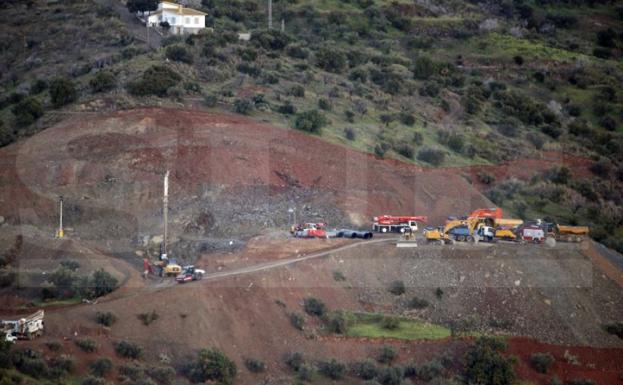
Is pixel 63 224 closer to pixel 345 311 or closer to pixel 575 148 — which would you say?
pixel 345 311

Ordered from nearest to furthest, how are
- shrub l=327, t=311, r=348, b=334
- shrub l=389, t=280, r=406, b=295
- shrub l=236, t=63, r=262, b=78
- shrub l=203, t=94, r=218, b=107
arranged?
shrub l=327, t=311, r=348, b=334
shrub l=389, t=280, r=406, b=295
shrub l=203, t=94, r=218, b=107
shrub l=236, t=63, r=262, b=78

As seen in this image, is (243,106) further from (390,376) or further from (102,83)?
(390,376)

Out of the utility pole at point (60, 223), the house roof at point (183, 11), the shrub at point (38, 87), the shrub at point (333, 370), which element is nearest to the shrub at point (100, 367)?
the shrub at point (333, 370)

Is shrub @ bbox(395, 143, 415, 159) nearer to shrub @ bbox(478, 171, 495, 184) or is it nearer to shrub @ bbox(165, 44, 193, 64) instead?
shrub @ bbox(478, 171, 495, 184)

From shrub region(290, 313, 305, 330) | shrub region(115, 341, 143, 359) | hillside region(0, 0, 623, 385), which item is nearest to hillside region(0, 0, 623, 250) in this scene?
hillside region(0, 0, 623, 385)

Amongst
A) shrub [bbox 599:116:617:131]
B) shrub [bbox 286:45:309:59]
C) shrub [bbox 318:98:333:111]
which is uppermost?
shrub [bbox 286:45:309:59]

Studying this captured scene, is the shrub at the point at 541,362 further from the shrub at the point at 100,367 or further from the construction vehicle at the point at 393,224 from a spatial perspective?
the shrub at the point at 100,367

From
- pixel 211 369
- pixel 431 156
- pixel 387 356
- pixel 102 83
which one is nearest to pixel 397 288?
pixel 387 356
